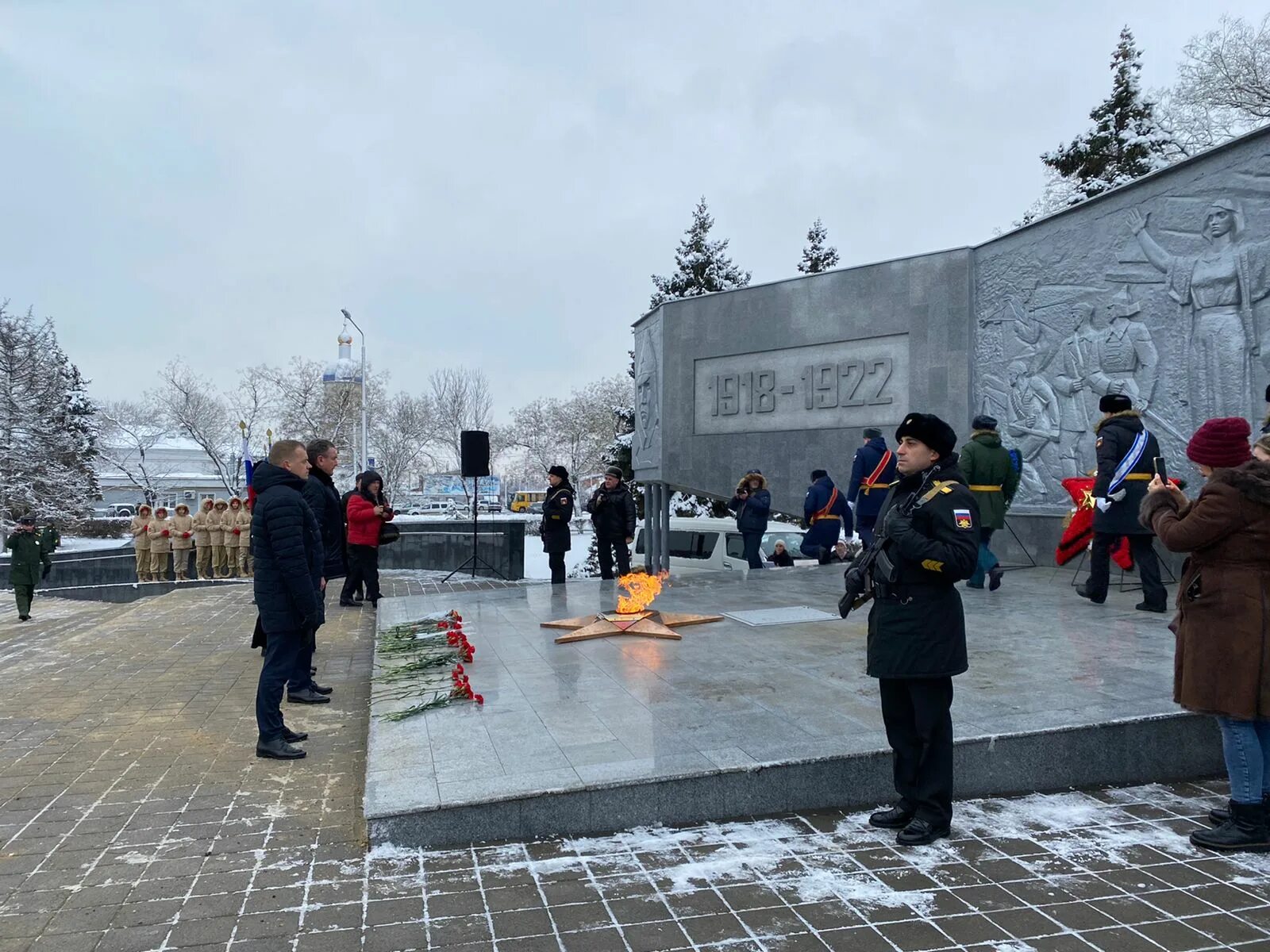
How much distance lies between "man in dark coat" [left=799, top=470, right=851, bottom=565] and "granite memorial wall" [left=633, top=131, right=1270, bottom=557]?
6.47 ft

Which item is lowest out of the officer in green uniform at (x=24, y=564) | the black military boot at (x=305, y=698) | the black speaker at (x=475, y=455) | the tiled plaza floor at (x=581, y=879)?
the tiled plaza floor at (x=581, y=879)

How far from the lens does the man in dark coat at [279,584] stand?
5.35 metres

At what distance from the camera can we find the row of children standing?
65.7ft

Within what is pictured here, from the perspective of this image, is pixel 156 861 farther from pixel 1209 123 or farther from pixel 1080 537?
pixel 1209 123

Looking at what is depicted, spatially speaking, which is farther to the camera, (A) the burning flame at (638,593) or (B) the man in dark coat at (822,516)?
(B) the man in dark coat at (822,516)

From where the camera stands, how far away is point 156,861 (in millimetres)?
3875

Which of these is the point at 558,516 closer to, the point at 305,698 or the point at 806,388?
the point at 305,698

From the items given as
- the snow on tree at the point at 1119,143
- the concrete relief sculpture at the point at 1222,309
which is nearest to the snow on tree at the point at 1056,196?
the snow on tree at the point at 1119,143

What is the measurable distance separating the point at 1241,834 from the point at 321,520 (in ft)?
21.5

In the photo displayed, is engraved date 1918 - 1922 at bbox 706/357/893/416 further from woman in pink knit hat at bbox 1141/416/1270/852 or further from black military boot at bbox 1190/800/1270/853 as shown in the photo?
black military boot at bbox 1190/800/1270/853

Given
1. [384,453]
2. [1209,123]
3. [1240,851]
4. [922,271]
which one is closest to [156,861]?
[1240,851]

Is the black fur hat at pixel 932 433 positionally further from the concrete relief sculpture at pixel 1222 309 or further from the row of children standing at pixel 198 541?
the row of children standing at pixel 198 541

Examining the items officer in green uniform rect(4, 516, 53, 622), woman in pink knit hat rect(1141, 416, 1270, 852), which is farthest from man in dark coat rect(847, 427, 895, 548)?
officer in green uniform rect(4, 516, 53, 622)

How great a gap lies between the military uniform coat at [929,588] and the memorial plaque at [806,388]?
1034cm
